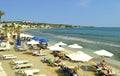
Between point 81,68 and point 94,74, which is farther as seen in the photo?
point 81,68

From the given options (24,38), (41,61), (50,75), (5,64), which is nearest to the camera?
(50,75)

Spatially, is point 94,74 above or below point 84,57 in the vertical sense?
below

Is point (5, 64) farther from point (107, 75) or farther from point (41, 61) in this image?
point (107, 75)

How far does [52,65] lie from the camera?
16.3 m

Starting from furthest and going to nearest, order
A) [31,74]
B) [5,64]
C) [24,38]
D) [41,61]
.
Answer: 1. [24,38]
2. [41,61]
3. [5,64]
4. [31,74]

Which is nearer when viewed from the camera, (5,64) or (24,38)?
(5,64)

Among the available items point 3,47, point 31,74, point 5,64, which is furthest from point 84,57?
point 3,47

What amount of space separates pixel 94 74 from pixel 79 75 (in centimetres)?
116

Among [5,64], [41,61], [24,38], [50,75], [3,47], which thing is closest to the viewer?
[50,75]

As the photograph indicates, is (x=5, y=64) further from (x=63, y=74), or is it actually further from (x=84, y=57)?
(x=84, y=57)

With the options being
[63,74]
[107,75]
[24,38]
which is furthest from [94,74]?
[24,38]

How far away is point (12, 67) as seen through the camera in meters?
15.0

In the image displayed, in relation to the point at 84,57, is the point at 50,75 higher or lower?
lower

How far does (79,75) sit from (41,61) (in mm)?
4737
